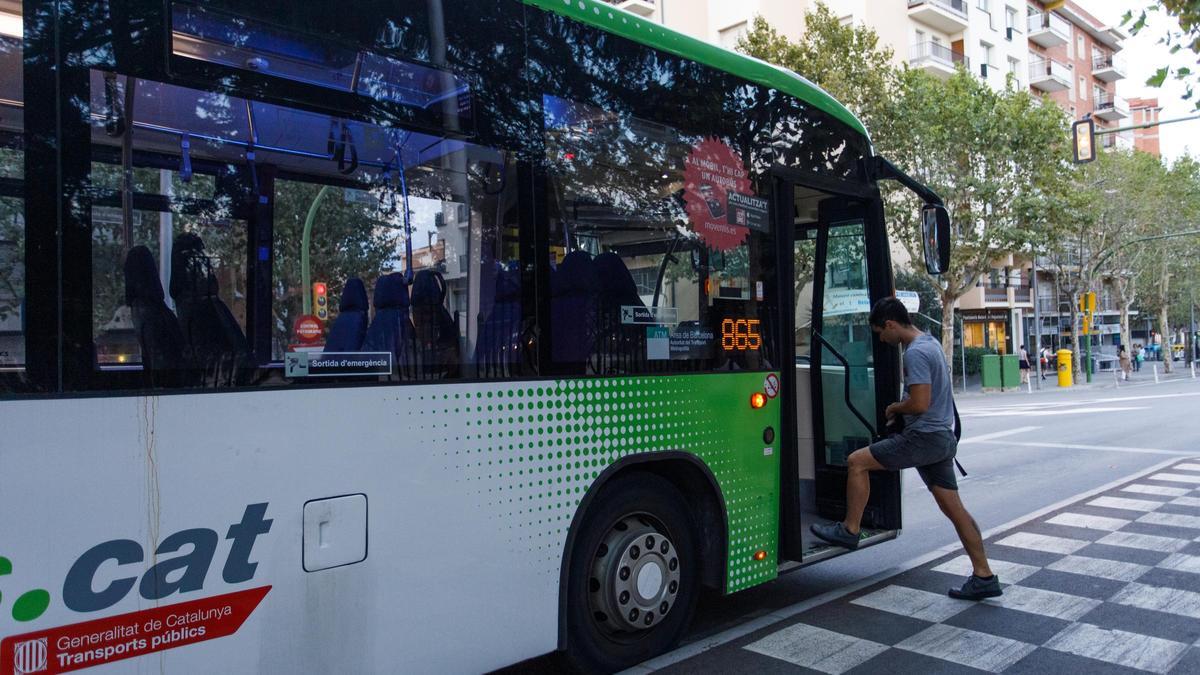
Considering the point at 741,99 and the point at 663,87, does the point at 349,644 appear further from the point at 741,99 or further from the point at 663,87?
the point at 741,99

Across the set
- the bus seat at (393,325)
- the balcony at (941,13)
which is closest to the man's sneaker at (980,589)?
the bus seat at (393,325)

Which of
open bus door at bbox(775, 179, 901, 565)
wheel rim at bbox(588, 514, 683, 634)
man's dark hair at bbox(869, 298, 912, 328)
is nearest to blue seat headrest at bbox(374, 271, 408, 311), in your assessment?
wheel rim at bbox(588, 514, 683, 634)

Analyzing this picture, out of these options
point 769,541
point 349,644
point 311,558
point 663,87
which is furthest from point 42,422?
point 769,541

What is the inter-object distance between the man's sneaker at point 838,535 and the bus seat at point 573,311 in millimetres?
2326

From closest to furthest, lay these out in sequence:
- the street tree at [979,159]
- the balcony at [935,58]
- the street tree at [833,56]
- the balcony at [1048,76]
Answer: the street tree at [833,56]
the street tree at [979,159]
the balcony at [935,58]
the balcony at [1048,76]

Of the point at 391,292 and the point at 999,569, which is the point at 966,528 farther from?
the point at 391,292

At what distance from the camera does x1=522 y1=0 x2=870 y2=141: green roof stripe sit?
392 cm

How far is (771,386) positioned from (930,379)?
1.20 metres

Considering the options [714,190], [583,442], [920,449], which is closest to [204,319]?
[583,442]

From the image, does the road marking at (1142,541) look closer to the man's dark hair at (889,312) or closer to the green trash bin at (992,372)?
the man's dark hair at (889,312)

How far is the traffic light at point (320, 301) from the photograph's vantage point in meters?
2.98

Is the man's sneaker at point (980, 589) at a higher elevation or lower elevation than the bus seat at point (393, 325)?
lower

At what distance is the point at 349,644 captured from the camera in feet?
9.97

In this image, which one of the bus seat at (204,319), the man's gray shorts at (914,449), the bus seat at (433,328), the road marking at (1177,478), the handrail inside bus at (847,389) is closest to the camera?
the bus seat at (204,319)
